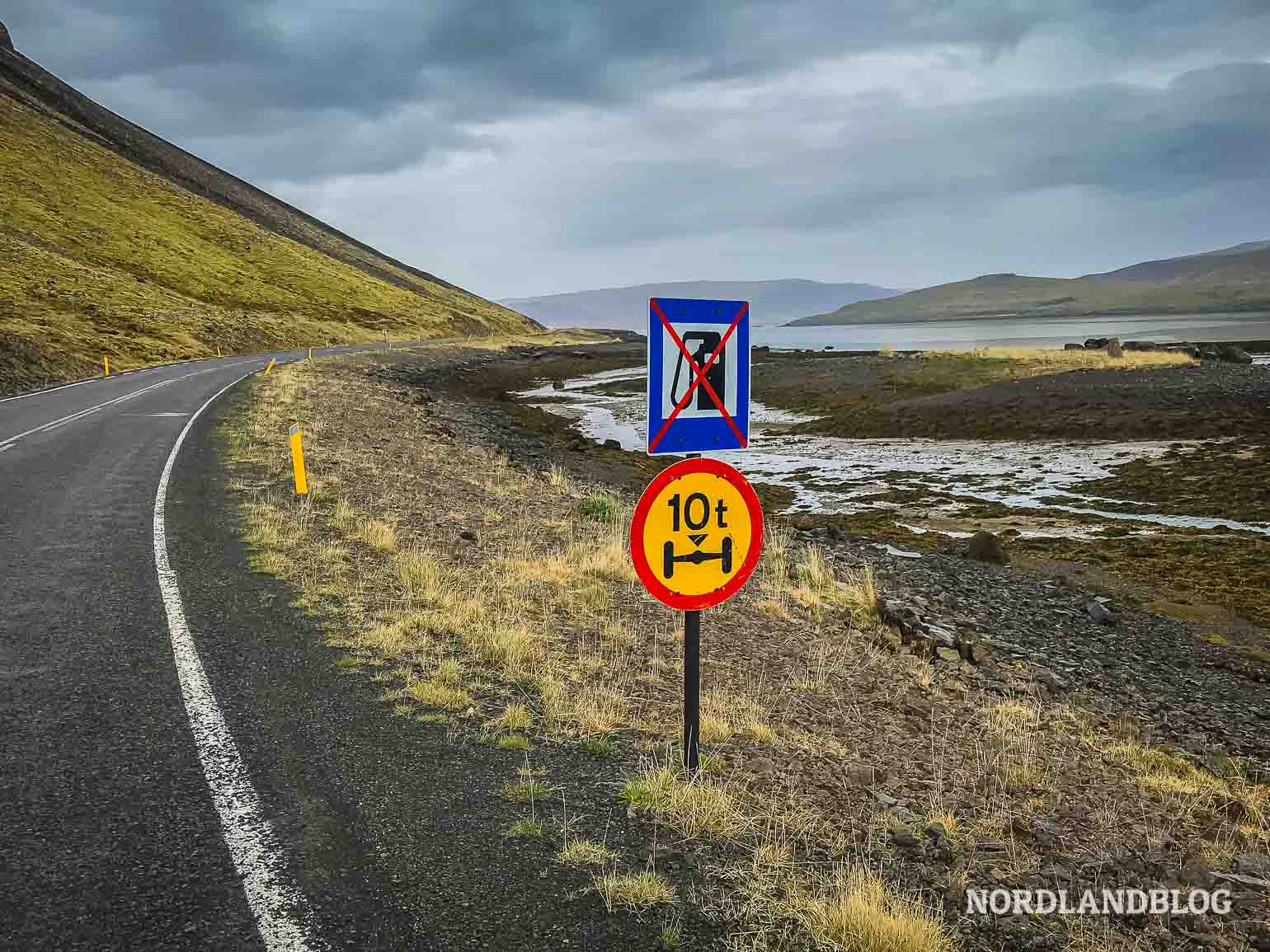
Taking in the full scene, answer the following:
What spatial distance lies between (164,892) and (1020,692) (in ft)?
26.9

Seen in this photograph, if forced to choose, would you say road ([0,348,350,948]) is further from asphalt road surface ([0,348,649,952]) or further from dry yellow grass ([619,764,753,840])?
dry yellow grass ([619,764,753,840])

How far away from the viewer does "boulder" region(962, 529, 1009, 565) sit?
1625cm

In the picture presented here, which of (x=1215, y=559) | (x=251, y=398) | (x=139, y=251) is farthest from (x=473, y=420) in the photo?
(x=139, y=251)

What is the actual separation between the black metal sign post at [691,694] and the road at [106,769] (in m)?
2.42

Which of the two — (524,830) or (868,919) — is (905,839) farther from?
(524,830)

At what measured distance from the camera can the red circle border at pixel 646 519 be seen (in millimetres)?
4531

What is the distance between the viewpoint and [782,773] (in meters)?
5.37

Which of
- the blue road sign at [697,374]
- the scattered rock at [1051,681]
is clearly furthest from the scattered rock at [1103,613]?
the blue road sign at [697,374]

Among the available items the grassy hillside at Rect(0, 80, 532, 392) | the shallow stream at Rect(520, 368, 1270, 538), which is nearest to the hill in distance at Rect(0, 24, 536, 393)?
the grassy hillside at Rect(0, 80, 532, 392)

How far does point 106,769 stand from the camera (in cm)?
484

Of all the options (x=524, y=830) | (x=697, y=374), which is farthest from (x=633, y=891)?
(x=697, y=374)

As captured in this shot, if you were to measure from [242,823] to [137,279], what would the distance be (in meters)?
70.4

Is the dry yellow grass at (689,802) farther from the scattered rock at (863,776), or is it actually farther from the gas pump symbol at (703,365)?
the gas pump symbol at (703,365)

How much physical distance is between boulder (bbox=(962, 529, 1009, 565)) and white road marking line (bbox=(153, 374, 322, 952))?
46.8 feet
